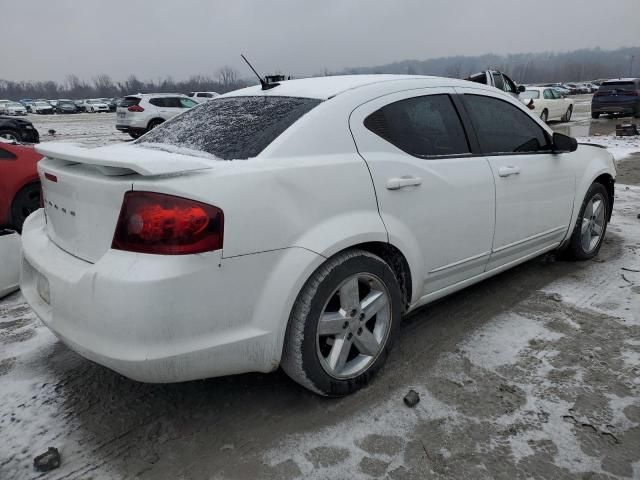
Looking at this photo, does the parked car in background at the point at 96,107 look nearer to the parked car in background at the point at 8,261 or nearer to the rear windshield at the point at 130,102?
the rear windshield at the point at 130,102

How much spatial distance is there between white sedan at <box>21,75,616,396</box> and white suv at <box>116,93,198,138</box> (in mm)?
16565

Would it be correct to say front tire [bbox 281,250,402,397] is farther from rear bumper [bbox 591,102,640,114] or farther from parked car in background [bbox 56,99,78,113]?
parked car in background [bbox 56,99,78,113]

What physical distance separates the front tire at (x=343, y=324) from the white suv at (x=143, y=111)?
17.3 metres

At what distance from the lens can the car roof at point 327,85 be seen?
106 inches

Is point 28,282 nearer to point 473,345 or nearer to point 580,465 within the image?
point 473,345

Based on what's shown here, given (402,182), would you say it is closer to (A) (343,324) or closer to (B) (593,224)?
(A) (343,324)

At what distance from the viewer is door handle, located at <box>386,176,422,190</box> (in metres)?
2.56

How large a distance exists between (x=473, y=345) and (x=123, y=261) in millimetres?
2060

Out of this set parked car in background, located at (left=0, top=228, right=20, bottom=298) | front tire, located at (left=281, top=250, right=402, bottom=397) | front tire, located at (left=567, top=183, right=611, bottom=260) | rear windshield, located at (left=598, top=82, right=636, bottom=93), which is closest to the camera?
front tire, located at (left=281, top=250, right=402, bottom=397)

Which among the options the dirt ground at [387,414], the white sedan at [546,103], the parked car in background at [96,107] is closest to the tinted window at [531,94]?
the white sedan at [546,103]

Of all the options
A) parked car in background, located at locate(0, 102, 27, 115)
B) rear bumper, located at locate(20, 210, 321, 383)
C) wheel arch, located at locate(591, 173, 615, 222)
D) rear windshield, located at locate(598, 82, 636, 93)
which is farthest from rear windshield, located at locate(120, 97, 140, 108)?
parked car in background, located at locate(0, 102, 27, 115)

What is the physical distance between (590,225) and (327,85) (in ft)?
9.46

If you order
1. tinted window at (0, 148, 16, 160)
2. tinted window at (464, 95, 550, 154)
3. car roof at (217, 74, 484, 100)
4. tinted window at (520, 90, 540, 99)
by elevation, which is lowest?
tinted window at (520, 90, 540, 99)

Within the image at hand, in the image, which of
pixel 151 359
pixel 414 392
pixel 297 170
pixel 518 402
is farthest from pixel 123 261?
pixel 518 402
